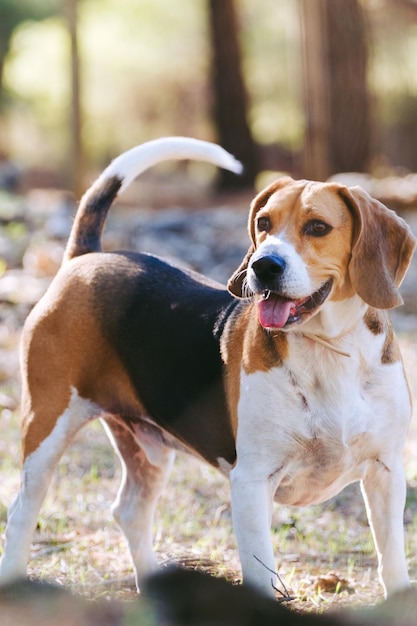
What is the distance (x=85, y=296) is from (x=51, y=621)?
6.18ft

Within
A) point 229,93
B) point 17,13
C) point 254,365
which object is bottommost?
point 229,93

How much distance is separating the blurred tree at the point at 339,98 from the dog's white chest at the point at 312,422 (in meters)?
9.39

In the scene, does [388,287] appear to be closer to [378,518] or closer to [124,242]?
[378,518]

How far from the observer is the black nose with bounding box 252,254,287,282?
131 inches

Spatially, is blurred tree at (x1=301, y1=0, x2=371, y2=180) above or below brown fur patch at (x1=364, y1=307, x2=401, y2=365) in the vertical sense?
below

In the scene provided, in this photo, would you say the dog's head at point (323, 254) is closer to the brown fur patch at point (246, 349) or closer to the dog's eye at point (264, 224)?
the dog's eye at point (264, 224)

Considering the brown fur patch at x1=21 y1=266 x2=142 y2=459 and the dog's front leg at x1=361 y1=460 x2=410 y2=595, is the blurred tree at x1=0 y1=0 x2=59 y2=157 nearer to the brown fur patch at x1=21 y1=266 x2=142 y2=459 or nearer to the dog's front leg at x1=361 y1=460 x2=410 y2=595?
the brown fur patch at x1=21 y1=266 x2=142 y2=459

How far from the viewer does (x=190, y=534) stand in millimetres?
5105

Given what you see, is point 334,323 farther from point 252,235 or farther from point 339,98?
point 339,98

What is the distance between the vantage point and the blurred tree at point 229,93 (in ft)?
58.9

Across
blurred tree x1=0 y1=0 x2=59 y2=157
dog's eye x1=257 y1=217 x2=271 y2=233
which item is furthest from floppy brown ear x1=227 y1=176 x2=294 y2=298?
blurred tree x1=0 y1=0 x2=59 y2=157

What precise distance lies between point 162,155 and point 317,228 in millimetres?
1292

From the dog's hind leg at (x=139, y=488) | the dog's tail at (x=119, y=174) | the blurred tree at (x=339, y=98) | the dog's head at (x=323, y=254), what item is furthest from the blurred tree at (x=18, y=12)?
the dog's head at (x=323, y=254)

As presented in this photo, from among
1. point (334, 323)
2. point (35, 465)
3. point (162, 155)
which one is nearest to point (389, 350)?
point (334, 323)
